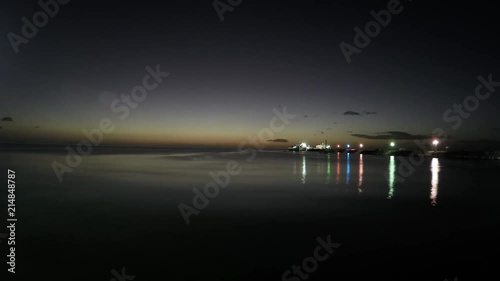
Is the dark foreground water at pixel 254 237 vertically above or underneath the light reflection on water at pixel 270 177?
underneath

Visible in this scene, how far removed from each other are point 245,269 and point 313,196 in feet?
40.0

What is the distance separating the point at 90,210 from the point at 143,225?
13.5 ft

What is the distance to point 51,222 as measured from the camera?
1259 cm

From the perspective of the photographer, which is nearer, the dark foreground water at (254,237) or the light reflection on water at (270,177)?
the dark foreground water at (254,237)

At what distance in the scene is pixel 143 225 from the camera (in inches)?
484

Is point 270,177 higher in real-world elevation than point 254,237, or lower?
higher

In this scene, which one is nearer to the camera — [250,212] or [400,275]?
[400,275]

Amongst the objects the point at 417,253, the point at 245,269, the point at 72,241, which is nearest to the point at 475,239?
the point at 417,253

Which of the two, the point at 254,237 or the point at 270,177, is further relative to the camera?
the point at 270,177

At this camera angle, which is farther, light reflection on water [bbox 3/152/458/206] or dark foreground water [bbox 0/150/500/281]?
light reflection on water [bbox 3/152/458/206]

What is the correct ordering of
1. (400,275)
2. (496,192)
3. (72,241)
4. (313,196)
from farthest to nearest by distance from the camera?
1. (496,192)
2. (313,196)
3. (72,241)
4. (400,275)

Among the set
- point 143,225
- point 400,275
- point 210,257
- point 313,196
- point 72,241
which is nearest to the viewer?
point 400,275

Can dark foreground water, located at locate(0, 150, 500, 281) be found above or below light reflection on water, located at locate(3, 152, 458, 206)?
below

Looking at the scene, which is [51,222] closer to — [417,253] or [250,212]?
[250,212]
